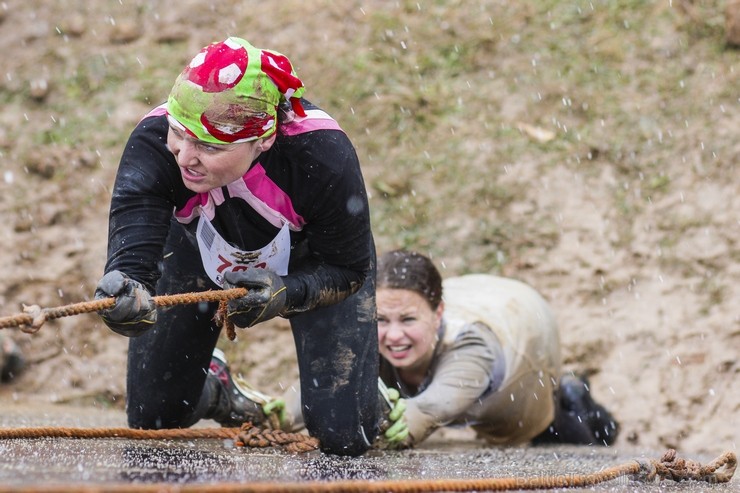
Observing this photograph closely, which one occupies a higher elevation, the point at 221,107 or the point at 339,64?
the point at 339,64

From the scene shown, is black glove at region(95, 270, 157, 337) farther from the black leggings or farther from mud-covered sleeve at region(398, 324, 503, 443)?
mud-covered sleeve at region(398, 324, 503, 443)

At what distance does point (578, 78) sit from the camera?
23.9 ft

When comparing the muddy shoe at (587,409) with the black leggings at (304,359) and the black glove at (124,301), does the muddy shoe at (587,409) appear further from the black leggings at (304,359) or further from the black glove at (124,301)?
the black glove at (124,301)

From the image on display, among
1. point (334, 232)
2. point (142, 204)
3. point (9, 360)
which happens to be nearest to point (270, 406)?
point (334, 232)

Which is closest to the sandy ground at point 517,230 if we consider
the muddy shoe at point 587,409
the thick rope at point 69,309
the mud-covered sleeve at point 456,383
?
the muddy shoe at point 587,409

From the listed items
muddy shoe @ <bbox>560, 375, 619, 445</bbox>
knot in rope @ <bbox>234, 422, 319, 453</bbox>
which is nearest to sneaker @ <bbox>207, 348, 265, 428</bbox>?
knot in rope @ <bbox>234, 422, 319, 453</bbox>

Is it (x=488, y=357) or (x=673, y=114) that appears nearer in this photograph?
(x=488, y=357)

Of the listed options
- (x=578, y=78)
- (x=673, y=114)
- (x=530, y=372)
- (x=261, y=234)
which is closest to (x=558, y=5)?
(x=578, y=78)

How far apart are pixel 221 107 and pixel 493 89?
16.6ft

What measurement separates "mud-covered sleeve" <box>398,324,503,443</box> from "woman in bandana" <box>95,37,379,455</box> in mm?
512

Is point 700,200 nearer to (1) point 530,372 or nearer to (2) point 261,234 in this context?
(1) point 530,372

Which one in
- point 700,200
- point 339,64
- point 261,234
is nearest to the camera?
point 261,234

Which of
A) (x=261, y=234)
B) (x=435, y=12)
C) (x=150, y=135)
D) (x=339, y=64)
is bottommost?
(x=261, y=234)

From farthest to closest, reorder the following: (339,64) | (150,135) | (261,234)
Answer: (339,64) → (261,234) → (150,135)
